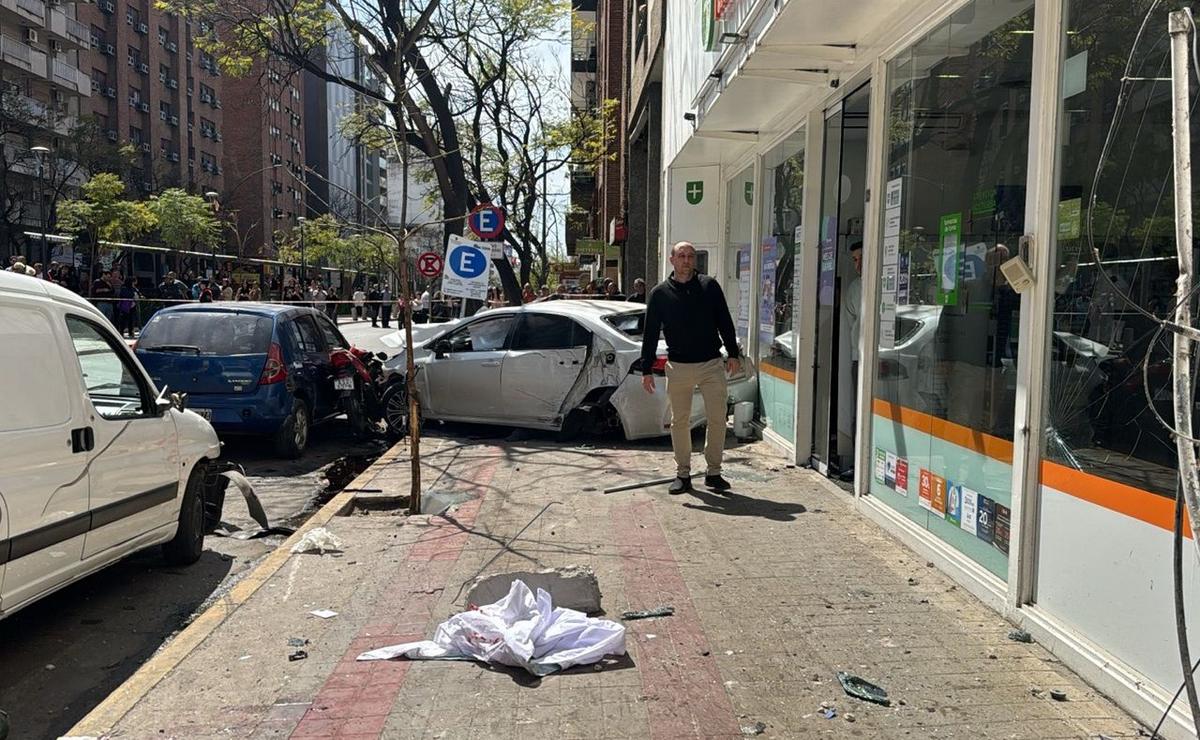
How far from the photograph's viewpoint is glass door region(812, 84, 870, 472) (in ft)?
24.8

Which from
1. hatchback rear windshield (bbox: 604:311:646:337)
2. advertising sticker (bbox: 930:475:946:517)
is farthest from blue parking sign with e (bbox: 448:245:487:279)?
advertising sticker (bbox: 930:475:946:517)

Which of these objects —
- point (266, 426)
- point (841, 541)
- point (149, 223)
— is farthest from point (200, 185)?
point (841, 541)

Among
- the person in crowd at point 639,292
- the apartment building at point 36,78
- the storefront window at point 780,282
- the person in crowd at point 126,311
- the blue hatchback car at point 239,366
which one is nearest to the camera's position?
the storefront window at point 780,282

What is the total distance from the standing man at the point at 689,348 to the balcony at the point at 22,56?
53.3m

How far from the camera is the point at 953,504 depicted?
195 inches

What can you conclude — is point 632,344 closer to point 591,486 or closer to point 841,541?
point 591,486

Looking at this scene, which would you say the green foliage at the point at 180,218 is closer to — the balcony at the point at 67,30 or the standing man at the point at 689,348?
the balcony at the point at 67,30

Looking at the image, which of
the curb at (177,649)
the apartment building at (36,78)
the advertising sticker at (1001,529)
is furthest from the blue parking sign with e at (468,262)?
the apartment building at (36,78)

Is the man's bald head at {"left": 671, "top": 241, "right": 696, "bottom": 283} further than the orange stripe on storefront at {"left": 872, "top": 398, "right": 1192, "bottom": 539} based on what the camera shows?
Yes

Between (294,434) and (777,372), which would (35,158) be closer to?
(294,434)

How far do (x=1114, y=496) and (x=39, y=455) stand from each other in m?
4.57

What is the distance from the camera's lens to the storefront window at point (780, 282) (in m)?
8.45

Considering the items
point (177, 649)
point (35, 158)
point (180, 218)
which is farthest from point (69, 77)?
point (177, 649)

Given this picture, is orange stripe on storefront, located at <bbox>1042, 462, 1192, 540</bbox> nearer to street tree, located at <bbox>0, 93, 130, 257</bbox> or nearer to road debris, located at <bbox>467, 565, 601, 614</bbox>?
road debris, located at <bbox>467, 565, 601, 614</bbox>
